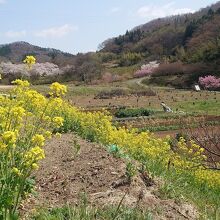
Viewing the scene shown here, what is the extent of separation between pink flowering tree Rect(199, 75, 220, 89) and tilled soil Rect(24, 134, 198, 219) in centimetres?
4070

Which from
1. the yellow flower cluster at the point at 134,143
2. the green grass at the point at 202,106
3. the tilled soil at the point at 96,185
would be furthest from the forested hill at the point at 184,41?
the tilled soil at the point at 96,185

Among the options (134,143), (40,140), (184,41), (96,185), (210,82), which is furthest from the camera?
(184,41)

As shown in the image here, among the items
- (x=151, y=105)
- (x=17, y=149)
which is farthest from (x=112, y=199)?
(x=151, y=105)

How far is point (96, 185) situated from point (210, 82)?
44196 mm

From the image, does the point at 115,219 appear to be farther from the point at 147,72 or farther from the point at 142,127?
the point at 147,72

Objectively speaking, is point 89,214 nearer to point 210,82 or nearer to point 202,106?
point 202,106

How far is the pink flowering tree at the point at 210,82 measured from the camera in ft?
158

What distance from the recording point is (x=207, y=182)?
10422 millimetres

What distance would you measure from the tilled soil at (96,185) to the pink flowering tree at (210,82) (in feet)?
134

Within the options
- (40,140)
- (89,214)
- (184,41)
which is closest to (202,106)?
(89,214)

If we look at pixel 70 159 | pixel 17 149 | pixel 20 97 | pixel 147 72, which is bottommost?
pixel 147 72

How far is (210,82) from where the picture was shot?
162ft

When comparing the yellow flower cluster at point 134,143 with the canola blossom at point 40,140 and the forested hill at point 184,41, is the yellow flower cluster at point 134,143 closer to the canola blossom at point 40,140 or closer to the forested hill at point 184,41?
the canola blossom at point 40,140

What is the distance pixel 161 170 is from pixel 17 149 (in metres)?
3.28
